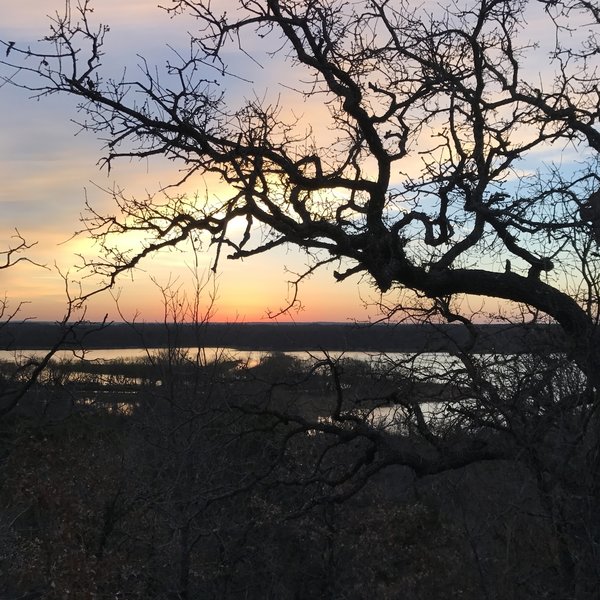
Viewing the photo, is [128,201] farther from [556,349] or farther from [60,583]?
[60,583]

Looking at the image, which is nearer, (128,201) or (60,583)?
(128,201)

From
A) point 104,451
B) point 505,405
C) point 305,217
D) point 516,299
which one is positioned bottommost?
point 104,451

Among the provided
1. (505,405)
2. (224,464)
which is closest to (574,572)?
(505,405)

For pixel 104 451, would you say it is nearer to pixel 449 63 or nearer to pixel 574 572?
pixel 449 63

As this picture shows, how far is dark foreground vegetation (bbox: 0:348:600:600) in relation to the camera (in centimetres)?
A: 595

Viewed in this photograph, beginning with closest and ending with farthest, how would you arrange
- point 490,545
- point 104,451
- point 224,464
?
point 224,464
point 490,545
point 104,451

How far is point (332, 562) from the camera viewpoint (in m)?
19.4

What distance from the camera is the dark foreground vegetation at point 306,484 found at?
5.95 metres

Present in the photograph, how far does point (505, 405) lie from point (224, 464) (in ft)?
29.5

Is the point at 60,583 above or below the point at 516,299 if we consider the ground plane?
below

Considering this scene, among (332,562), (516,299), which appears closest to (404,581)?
(332,562)

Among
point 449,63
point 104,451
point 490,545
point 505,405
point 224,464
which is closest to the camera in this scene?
point 505,405

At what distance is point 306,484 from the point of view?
800 cm

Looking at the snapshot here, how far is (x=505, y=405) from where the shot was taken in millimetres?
6020
